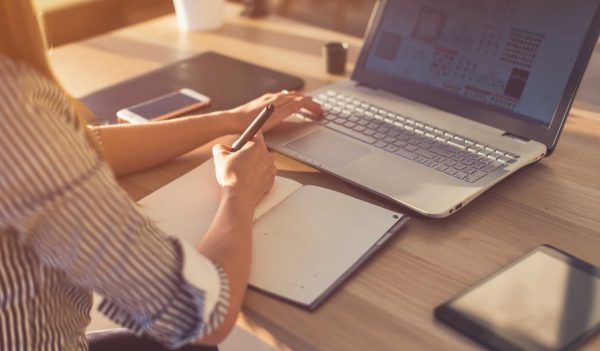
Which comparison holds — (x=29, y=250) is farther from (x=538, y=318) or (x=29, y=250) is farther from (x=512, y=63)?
(x=512, y=63)

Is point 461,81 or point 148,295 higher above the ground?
point 461,81

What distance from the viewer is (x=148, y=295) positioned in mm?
601

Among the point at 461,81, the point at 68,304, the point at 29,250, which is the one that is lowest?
the point at 68,304

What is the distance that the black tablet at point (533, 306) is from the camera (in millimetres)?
606

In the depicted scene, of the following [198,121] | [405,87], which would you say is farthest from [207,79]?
[405,87]

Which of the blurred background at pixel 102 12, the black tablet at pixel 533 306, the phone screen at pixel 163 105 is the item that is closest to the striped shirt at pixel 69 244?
the black tablet at pixel 533 306

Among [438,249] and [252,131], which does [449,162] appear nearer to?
[438,249]

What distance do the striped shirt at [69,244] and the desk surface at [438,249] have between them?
10 cm

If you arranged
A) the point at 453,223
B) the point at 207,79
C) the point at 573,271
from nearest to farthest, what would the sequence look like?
the point at 573,271
the point at 453,223
the point at 207,79

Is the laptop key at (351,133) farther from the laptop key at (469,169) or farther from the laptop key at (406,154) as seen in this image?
the laptop key at (469,169)

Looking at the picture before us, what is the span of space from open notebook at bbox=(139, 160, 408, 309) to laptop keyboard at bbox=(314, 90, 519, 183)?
0.50 ft

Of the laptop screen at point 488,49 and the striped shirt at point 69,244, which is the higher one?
the laptop screen at point 488,49

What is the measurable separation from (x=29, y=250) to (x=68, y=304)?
12 centimetres

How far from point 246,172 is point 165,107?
366mm
